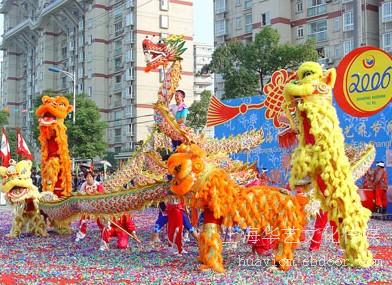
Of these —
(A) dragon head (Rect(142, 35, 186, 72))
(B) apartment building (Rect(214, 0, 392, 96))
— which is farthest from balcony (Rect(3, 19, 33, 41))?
(A) dragon head (Rect(142, 35, 186, 72))

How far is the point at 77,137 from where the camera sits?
28422 mm

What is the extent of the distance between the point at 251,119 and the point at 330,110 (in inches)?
320

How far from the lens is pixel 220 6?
34.6 metres

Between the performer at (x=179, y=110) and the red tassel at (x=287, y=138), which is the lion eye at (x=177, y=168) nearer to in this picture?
the performer at (x=179, y=110)

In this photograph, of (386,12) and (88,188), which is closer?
(88,188)

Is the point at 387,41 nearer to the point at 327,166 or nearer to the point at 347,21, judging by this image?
the point at 347,21

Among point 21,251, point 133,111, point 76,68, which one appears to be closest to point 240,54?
point 133,111

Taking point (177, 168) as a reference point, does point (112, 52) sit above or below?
above

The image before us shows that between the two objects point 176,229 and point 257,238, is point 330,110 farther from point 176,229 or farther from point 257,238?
point 176,229

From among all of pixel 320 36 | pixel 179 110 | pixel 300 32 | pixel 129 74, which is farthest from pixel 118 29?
→ pixel 179 110

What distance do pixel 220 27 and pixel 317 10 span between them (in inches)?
288

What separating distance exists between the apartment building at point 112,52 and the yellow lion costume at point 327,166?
93.3 ft

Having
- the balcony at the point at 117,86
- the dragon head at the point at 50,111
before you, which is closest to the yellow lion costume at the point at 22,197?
the dragon head at the point at 50,111

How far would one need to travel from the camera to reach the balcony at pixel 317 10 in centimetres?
2891
